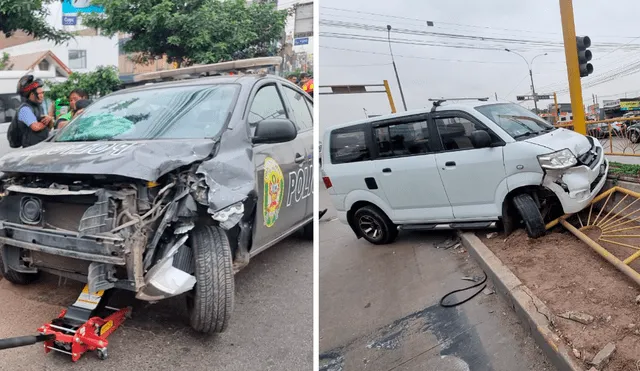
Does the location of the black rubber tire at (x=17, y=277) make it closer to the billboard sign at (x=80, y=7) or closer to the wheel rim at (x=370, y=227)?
the wheel rim at (x=370, y=227)

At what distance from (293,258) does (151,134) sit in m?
1.97

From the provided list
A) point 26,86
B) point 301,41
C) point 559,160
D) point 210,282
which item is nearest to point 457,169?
point 559,160

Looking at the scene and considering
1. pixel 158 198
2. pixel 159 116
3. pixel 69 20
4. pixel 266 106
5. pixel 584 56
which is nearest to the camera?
pixel 158 198

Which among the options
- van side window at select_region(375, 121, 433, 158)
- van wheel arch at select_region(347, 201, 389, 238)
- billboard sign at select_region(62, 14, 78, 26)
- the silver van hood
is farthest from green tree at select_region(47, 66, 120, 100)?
the silver van hood

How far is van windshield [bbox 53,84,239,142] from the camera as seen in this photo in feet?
13.1

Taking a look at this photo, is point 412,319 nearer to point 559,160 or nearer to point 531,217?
point 531,217

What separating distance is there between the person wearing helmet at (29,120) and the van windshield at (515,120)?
4.93 m

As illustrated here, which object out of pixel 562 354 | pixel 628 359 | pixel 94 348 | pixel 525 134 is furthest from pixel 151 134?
pixel 525 134

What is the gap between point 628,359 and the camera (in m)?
2.99

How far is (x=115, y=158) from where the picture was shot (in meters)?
3.34

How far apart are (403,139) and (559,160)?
1879 mm

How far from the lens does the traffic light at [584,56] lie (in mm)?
7027

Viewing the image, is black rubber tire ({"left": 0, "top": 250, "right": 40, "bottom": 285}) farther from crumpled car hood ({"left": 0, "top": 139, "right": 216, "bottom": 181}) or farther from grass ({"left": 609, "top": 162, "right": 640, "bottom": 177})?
grass ({"left": 609, "top": 162, "right": 640, "bottom": 177})

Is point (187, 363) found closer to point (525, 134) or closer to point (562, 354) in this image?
point (562, 354)
